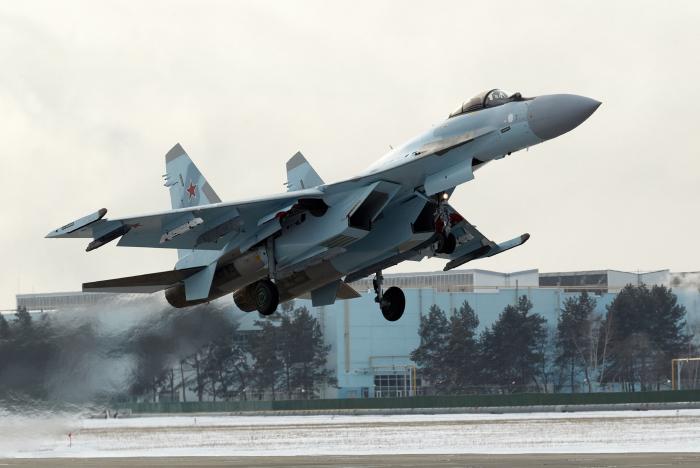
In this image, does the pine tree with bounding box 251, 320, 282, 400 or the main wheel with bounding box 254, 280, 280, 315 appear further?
the pine tree with bounding box 251, 320, 282, 400

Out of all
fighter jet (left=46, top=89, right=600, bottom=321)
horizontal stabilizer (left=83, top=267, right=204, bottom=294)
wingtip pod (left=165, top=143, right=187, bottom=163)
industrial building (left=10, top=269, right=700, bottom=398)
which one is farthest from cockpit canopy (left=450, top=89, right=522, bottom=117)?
industrial building (left=10, top=269, right=700, bottom=398)

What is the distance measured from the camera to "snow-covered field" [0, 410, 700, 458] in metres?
40.8

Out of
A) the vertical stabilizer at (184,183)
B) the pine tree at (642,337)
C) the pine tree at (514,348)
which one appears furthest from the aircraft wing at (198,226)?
the pine tree at (642,337)

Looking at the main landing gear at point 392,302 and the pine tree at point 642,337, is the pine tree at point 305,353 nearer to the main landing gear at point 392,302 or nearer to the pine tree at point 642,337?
the pine tree at point 642,337

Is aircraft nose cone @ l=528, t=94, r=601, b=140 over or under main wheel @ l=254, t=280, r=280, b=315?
over

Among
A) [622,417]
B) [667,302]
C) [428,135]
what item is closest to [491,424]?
[622,417]

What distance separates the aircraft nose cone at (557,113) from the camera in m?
25.2

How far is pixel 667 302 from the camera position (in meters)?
100

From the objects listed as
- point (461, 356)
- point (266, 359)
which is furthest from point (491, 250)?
point (461, 356)

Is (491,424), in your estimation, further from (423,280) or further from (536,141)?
(423,280)

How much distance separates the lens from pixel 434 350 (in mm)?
93250

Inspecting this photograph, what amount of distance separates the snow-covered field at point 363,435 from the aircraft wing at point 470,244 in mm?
11469

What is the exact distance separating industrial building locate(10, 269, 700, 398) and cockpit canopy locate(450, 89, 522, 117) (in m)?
54.0

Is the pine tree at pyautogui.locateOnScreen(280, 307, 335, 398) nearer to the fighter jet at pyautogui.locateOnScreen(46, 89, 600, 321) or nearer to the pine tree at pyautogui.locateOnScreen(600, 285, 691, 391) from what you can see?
the pine tree at pyautogui.locateOnScreen(600, 285, 691, 391)
